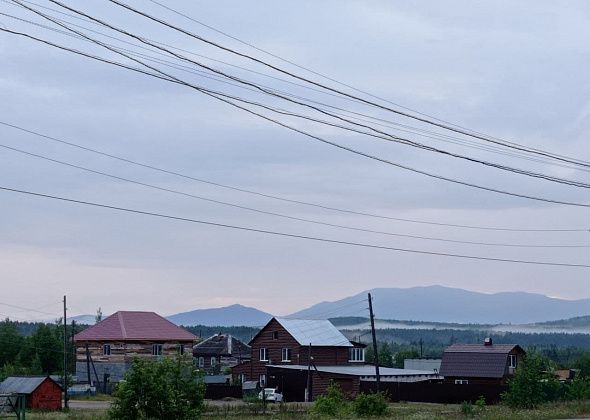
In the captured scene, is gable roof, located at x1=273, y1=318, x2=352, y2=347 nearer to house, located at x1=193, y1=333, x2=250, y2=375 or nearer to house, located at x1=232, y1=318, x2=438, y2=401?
house, located at x1=232, y1=318, x2=438, y2=401

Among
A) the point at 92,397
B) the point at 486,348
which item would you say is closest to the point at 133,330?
the point at 92,397

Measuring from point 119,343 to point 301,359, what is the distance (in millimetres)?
17460

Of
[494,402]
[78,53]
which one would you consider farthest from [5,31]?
[494,402]

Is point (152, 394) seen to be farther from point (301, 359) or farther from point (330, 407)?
point (301, 359)

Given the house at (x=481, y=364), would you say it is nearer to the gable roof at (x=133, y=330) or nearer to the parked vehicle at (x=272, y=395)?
the parked vehicle at (x=272, y=395)

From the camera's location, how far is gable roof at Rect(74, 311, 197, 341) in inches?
3565

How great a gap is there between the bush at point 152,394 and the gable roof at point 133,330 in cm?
6051

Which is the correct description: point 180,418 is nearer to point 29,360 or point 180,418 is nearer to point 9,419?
point 9,419

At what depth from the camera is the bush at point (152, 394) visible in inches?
1180

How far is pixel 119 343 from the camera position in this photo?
90000 millimetres

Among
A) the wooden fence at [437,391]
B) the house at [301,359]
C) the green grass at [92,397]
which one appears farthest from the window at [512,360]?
the green grass at [92,397]

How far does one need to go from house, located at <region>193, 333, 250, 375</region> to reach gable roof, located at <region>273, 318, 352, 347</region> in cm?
2860

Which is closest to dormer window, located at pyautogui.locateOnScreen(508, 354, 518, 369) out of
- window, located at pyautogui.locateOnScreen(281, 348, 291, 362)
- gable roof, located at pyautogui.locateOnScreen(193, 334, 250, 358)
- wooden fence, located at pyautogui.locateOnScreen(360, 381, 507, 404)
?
wooden fence, located at pyautogui.locateOnScreen(360, 381, 507, 404)

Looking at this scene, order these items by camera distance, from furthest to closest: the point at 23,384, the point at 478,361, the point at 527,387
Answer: the point at 478,361 < the point at 23,384 < the point at 527,387
